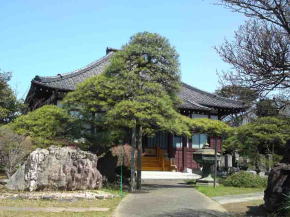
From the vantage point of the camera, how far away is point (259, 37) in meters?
8.77

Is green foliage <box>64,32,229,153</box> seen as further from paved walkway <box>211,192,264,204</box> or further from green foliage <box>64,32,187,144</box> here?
paved walkway <box>211,192,264,204</box>

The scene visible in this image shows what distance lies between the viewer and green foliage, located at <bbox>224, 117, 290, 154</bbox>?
72.4 ft

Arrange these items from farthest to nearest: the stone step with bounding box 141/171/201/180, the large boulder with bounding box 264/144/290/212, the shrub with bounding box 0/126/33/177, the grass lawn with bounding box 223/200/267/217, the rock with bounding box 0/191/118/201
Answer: the stone step with bounding box 141/171/201/180 → the shrub with bounding box 0/126/33/177 → the rock with bounding box 0/191/118/201 → the grass lawn with bounding box 223/200/267/217 → the large boulder with bounding box 264/144/290/212

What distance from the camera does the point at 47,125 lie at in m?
16.8

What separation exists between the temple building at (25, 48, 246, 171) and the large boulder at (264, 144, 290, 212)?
607 inches

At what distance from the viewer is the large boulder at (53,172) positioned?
13.5m

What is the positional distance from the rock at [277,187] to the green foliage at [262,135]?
11005 mm

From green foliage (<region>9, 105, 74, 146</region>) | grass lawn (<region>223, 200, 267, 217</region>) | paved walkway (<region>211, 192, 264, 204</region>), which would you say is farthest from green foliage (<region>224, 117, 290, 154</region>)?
green foliage (<region>9, 105, 74, 146</region>)

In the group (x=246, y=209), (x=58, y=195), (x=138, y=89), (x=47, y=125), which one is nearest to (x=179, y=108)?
(x=138, y=89)

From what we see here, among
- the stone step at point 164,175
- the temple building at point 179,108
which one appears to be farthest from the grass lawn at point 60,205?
the temple building at point 179,108

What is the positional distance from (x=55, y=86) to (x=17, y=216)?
14859mm

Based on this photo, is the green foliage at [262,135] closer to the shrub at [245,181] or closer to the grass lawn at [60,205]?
the shrub at [245,181]

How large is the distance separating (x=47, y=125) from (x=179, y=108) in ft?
38.0

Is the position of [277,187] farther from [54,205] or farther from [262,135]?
[262,135]
